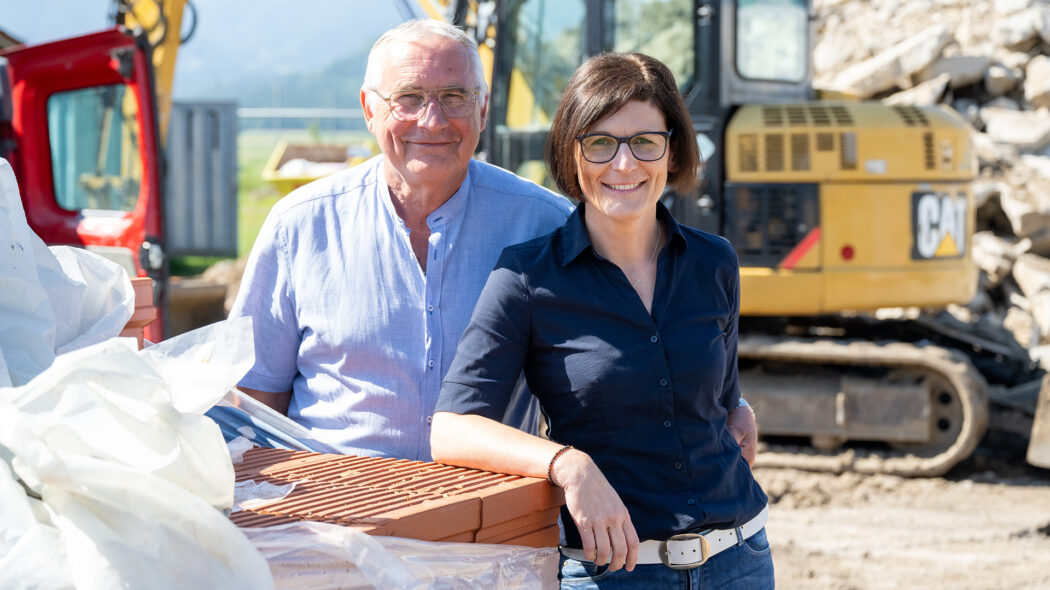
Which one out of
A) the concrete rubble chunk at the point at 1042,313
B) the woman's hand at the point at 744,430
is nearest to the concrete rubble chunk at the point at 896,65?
the concrete rubble chunk at the point at 1042,313

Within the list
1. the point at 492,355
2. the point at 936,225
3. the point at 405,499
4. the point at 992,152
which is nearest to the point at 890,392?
the point at 936,225

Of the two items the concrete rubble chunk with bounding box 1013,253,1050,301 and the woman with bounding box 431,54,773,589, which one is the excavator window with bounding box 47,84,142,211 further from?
the concrete rubble chunk with bounding box 1013,253,1050,301

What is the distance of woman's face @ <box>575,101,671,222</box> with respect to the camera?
208 cm

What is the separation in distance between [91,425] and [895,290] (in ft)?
19.1

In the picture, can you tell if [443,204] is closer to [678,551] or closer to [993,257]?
[678,551]

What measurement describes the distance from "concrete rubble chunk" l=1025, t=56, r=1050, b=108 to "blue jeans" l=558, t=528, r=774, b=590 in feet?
36.4

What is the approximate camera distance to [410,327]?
2.42 metres

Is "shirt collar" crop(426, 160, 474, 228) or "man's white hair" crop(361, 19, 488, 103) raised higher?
"man's white hair" crop(361, 19, 488, 103)

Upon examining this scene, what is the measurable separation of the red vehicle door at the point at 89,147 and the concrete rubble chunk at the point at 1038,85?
Answer: 928 centimetres

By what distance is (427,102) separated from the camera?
2.41m

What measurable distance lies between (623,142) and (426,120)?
514 mm

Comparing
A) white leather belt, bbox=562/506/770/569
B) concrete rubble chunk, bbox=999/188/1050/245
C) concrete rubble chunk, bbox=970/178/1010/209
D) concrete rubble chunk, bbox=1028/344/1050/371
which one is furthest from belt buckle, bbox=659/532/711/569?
concrete rubble chunk, bbox=970/178/1010/209

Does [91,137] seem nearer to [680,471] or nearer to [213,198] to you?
[680,471]

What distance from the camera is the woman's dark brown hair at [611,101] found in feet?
6.81
